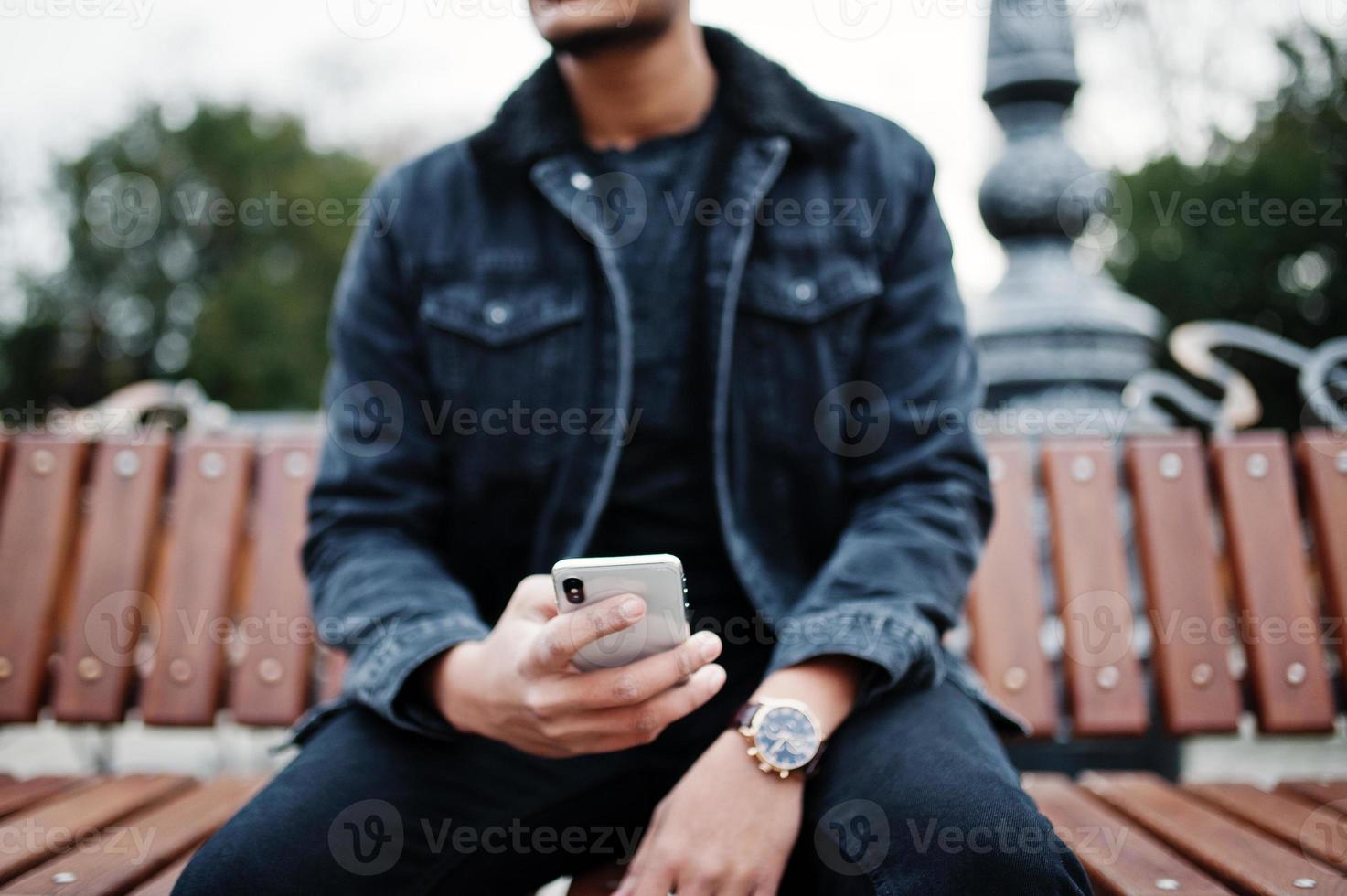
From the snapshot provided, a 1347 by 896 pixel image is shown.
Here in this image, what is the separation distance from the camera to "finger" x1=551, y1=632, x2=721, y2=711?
A: 1.52 metres

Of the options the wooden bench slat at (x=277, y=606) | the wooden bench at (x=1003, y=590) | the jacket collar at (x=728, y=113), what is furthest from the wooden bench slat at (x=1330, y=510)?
the wooden bench slat at (x=277, y=606)

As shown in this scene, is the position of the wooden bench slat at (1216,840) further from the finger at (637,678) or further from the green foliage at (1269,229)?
the green foliage at (1269,229)

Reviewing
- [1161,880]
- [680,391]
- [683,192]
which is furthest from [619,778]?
[683,192]

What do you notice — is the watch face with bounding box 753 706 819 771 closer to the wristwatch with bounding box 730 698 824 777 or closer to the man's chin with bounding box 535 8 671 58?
the wristwatch with bounding box 730 698 824 777

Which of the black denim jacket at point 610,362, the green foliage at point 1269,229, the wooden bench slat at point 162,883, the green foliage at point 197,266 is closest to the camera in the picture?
the wooden bench slat at point 162,883

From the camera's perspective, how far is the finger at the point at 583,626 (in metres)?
1.43

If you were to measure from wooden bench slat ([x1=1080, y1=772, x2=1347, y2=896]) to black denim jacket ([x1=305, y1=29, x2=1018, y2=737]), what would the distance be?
43 cm

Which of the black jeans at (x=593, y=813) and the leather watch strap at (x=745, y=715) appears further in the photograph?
the leather watch strap at (x=745, y=715)

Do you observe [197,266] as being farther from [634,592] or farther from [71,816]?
[634,592]

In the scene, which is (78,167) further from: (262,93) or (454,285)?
(454,285)

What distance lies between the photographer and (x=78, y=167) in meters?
25.1

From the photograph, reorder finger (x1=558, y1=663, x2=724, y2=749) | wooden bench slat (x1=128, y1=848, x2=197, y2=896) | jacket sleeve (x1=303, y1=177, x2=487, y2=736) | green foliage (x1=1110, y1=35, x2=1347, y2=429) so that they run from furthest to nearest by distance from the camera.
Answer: green foliage (x1=1110, y1=35, x2=1347, y2=429) → jacket sleeve (x1=303, y1=177, x2=487, y2=736) → wooden bench slat (x1=128, y1=848, x2=197, y2=896) → finger (x1=558, y1=663, x2=724, y2=749)

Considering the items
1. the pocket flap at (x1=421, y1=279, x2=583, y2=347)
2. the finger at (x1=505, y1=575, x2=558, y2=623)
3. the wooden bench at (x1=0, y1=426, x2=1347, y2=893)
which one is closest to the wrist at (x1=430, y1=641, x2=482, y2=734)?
the finger at (x1=505, y1=575, x2=558, y2=623)

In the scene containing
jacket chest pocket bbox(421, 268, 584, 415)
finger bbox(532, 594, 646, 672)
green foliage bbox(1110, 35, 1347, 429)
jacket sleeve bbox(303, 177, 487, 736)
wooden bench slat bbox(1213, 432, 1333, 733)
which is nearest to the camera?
finger bbox(532, 594, 646, 672)
